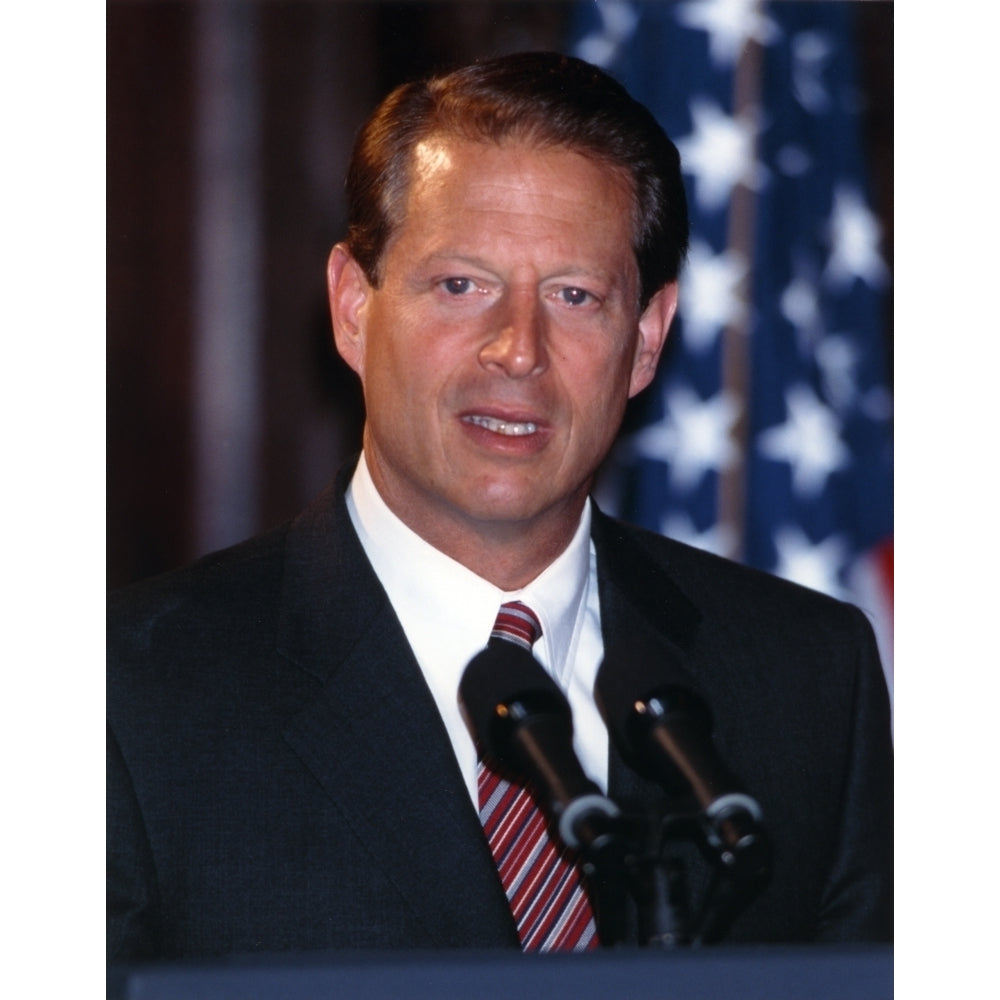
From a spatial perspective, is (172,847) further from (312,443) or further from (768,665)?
(768,665)

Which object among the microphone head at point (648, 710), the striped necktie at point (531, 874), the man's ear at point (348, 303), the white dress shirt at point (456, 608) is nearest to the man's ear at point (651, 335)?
the white dress shirt at point (456, 608)

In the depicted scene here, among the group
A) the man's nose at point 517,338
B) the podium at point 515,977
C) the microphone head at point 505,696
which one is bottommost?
the podium at point 515,977

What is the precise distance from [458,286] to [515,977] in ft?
3.33

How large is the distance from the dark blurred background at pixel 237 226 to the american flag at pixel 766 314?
4.8 inches

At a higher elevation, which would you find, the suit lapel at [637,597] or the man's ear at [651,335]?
the man's ear at [651,335]

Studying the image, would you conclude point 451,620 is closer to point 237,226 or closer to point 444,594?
point 444,594

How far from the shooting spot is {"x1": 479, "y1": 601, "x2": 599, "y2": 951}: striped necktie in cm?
185

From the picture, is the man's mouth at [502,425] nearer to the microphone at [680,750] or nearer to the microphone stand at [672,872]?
the microphone at [680,750]

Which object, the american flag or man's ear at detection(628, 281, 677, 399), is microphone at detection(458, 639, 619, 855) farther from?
the american flag

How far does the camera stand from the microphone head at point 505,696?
1341 mm

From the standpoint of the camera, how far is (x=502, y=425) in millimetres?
2061

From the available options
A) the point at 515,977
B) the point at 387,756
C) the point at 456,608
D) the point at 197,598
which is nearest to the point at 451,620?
the point at 456,608
